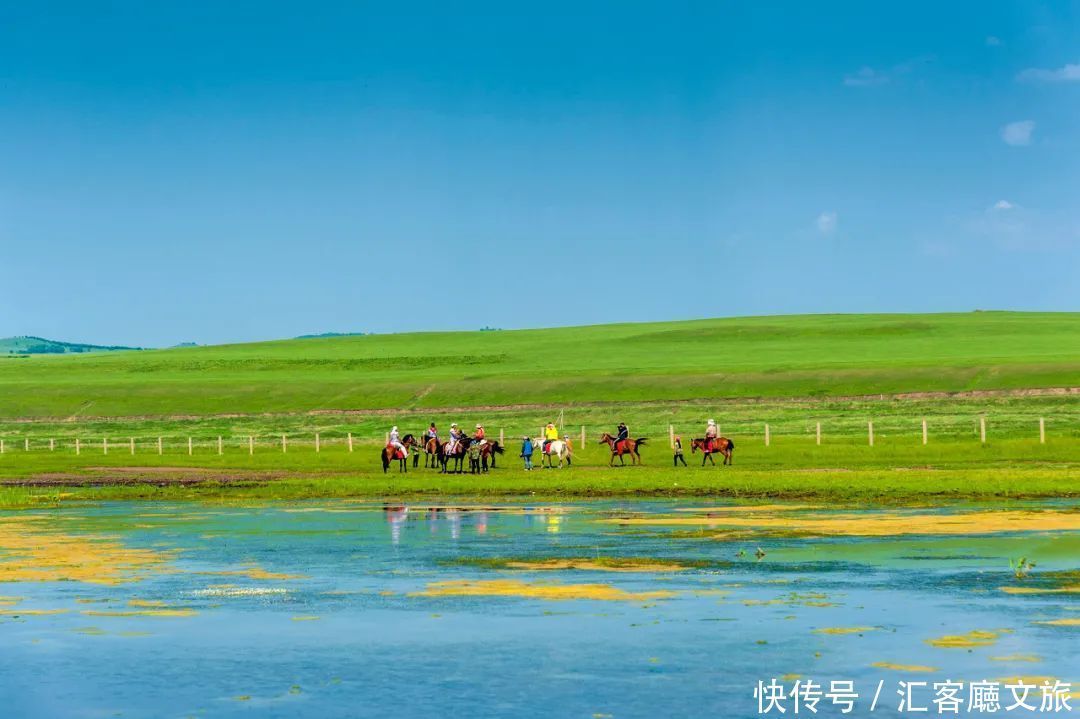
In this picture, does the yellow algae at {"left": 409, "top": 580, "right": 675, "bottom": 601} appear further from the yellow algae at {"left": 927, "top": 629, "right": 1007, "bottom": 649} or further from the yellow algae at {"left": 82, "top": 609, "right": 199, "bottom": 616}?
the yellow algae at {"left": 927, "top": 629, "right": 1007, "bottom": 649}

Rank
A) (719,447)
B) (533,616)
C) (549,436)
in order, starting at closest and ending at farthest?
(533,616) → (719,447) → (549,436)

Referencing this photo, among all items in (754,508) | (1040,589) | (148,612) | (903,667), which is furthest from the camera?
(754,508)

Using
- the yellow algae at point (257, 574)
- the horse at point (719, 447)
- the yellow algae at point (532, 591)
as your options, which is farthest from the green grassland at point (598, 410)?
the yellow algae at point (257, 574)

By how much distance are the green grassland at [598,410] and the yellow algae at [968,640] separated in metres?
25.4

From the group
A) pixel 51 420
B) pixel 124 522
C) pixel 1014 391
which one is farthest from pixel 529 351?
pixel 124 522

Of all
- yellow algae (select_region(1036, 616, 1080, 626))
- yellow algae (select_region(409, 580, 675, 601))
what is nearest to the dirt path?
yellow algae (select_region(409, 580, 675, 601))

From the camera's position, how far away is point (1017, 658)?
17906 mm

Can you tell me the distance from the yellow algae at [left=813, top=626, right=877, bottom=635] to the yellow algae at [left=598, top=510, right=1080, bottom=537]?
13.1 meters

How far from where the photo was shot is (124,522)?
135ft

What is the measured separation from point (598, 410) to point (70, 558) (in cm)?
8488

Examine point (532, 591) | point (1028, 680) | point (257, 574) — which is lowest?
point (1028, 680)

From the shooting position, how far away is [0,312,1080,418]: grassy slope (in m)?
121

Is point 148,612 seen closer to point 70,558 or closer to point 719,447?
point 70,558

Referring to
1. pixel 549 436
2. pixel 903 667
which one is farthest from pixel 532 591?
pixel 549 436
